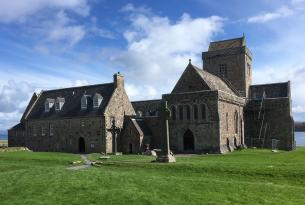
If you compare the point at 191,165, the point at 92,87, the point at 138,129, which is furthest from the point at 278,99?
the point at 191,165

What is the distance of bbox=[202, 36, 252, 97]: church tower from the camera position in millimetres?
66438

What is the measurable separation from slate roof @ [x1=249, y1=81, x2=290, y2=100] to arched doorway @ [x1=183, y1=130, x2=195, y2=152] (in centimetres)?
1812

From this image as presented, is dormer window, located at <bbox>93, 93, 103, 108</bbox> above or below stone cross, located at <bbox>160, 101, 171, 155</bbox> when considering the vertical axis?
above

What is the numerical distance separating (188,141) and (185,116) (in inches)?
131

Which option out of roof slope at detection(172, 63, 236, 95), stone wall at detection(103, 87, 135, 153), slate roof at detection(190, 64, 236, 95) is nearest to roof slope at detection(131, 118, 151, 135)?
stone wall at detection(103, 87, 135, 153)

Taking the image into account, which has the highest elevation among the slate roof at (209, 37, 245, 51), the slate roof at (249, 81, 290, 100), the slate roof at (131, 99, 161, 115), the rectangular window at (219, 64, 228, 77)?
the slate roof at (209, 37, 245, 51)

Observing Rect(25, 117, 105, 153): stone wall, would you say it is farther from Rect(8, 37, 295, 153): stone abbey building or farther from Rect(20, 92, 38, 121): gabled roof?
Rect(20, 92, 38, 121): gabled roof

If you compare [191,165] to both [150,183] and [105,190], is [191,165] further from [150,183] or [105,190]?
[105,190]

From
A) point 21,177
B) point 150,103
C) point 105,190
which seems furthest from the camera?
point 150,103

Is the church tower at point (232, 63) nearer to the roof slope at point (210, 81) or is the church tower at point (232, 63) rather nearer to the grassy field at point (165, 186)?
the roof slope at point (210, 81)

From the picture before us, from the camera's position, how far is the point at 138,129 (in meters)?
53.7

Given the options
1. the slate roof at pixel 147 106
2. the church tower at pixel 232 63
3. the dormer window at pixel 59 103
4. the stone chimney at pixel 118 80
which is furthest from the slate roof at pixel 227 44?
the dormer window at pixel 59 103

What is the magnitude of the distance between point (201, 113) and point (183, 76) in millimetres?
6929

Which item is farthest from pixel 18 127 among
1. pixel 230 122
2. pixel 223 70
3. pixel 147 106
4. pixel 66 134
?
pixel 223 70
